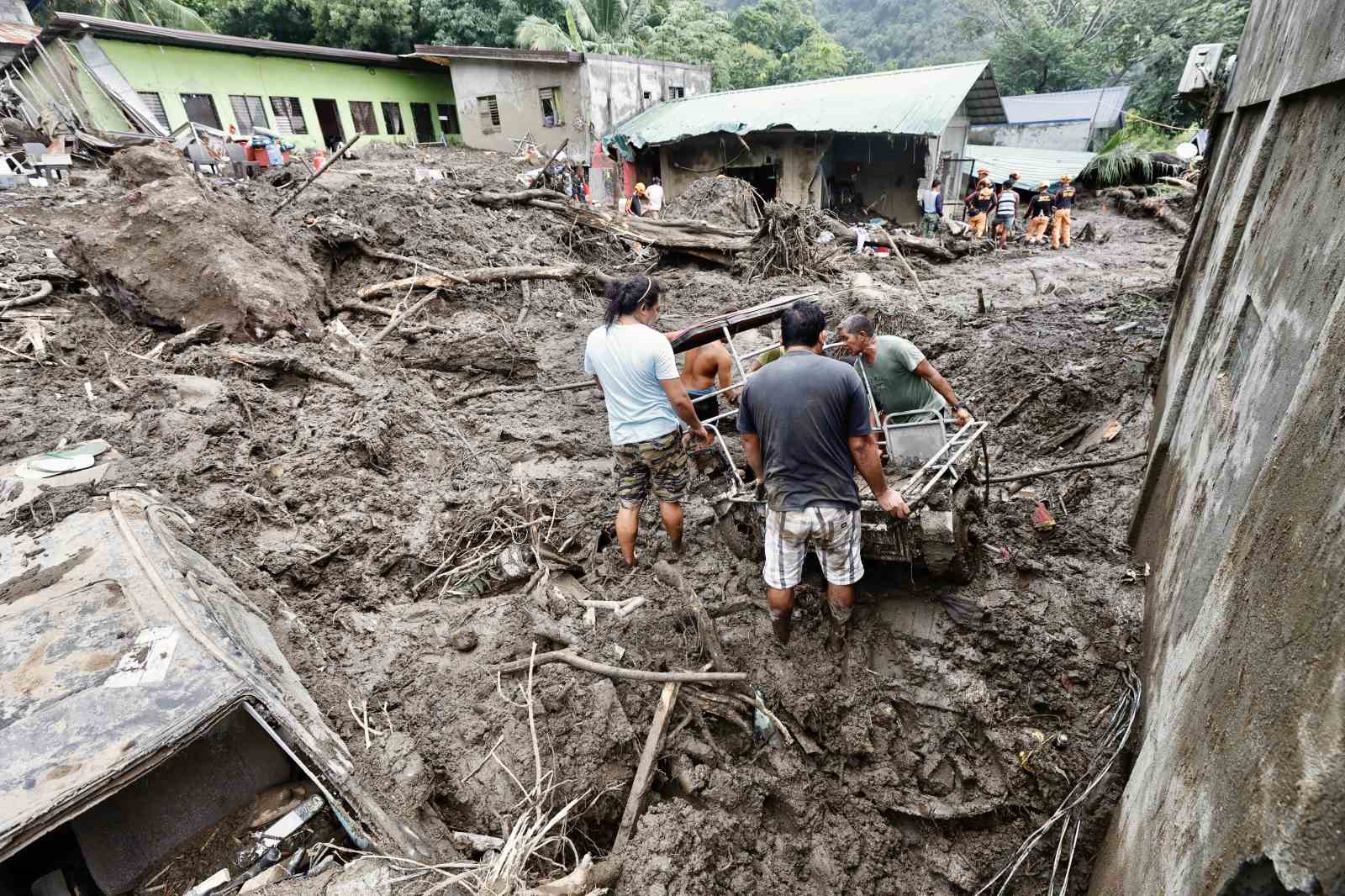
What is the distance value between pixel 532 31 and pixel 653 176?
337 inches

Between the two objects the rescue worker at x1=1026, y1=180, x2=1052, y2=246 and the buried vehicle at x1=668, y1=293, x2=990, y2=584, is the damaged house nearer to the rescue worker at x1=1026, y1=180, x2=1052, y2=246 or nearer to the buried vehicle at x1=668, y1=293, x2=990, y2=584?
the rescue worker at x1=1026, y1=180, x2=1052, y2=246

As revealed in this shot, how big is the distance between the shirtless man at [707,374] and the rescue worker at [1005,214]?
41.4 ft

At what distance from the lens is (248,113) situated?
2072 cm

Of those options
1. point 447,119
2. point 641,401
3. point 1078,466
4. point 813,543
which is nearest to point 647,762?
point 813,543

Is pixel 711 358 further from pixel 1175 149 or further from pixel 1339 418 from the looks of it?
pixel 1175 149

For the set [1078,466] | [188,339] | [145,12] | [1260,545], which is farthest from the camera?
[145,12]

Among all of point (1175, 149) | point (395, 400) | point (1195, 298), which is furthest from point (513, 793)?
point (1175, 149)

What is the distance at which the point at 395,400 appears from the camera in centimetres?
610

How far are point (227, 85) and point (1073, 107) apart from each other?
29.9 metres

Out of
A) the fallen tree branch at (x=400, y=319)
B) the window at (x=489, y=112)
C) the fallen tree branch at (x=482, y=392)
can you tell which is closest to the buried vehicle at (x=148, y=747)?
the fallen tree branch at (x=482, y=392)

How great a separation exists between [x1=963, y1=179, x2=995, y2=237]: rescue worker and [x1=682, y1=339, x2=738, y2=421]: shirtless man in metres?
13.2

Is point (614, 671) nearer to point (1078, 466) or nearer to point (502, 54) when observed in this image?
point (1078, 466)

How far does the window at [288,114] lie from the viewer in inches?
840

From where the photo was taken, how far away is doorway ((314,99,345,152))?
73.5ft
